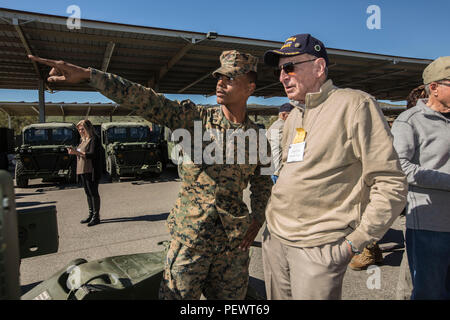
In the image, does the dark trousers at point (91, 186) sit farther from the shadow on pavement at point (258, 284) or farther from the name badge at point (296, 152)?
the name badge at point (296, 152)

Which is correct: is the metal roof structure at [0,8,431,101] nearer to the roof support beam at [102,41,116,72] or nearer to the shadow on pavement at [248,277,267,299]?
the roof support beam at [102,41,116,72]

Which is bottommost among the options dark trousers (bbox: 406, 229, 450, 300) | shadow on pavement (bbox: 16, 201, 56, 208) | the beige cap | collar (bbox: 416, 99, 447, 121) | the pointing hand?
shadow on pavement (bbox: 16, 201, 56, 208)

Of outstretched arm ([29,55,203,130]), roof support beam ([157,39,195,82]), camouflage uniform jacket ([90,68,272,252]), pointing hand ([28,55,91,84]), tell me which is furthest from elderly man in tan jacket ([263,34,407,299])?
roof support beam ([157,39,195,82])

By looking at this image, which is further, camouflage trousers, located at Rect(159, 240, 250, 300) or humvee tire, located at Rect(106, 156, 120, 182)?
humvee tire, located at Rect(106, 156, 120, 182)

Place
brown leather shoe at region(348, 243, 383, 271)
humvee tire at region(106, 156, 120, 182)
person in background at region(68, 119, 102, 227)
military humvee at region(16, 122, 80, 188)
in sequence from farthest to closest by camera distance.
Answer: humvee tire at region(106, 156, 120, 182)
military humvee at region(16, 122, 80, 188)
person in background at region(68, 119, 102, 227)
brown leather shoe at region(348, 243, 383, 271)

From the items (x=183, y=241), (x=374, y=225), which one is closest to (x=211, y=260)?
(x=183, y=241)

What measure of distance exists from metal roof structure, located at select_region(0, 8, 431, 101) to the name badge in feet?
31.5

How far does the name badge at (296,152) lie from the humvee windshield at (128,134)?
10303 millimetres

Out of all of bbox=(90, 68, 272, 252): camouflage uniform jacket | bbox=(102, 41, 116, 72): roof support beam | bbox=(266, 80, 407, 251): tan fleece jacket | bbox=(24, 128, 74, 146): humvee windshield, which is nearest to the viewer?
bbox=(266, 80, 407, 251): tan fleece jacket

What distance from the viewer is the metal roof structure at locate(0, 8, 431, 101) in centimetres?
949

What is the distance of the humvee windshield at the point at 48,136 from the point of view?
33.1 ft

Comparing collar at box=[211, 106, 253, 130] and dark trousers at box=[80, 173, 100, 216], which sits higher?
collar at box=[211, 106, 253, 130]

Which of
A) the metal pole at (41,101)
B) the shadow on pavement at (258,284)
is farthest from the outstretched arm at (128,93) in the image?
the metal pole at (41,101)

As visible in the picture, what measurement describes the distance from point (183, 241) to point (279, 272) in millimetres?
528
